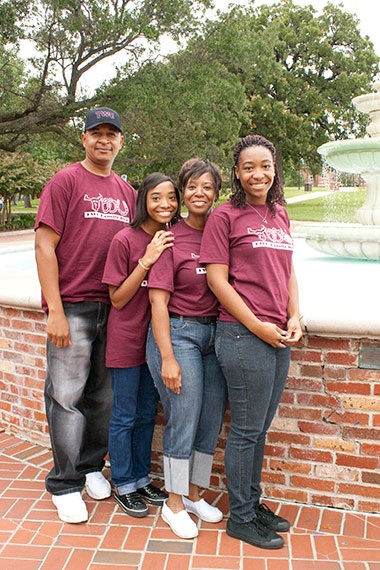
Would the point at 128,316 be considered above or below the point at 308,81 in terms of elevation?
below

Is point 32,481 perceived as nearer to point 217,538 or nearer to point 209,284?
point 217,538

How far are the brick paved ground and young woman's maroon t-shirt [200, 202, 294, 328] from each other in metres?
1.08

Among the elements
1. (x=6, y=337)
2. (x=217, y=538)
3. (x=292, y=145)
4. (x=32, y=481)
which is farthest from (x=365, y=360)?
(x=292, y=145)

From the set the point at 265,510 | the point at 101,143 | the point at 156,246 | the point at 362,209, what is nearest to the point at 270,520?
the point at 265,510

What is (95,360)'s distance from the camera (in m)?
2.93

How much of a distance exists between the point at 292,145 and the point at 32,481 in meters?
28.5

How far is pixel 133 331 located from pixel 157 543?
1036mm

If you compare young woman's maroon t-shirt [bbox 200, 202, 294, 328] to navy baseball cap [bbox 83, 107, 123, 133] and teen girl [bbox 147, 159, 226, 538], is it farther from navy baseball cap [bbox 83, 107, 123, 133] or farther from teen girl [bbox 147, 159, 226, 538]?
navy baseball cap [bbox 83, 107, 123, 133]

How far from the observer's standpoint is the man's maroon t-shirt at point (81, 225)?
266 cm

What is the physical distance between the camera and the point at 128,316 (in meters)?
2.71

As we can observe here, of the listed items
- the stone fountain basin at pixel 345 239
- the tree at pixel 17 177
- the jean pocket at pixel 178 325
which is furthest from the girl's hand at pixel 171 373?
the tree at pixel 17 177

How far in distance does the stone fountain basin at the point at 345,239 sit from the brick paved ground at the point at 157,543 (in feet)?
12.1

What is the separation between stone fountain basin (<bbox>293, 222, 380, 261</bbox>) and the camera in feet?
19.1

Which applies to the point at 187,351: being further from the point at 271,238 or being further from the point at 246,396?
the point at 271,238
